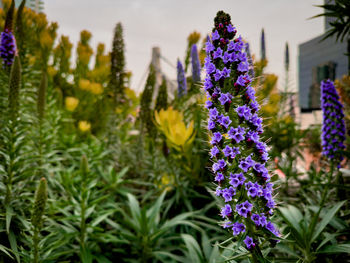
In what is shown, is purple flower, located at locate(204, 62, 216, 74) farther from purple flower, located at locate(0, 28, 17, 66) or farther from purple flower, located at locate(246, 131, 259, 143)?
purple flower, located at locate(0, 28, 17, 66)

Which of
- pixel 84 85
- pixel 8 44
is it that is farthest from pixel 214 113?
pixel 84 85

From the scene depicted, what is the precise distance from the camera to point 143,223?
1.81 m

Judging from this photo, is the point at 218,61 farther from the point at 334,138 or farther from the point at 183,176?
the point at 183,176

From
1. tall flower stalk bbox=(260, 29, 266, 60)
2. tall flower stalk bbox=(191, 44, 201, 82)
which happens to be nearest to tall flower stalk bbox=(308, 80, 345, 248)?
tall flower stalk bbox=(191, 44, 201, 82)

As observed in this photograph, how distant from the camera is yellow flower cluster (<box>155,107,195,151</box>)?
2197 millimetres

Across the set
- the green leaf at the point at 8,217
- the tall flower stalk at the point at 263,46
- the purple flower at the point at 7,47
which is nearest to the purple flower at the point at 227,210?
the green leaf at the point at 8,217

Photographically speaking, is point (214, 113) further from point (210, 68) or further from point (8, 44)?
point (8, 44)

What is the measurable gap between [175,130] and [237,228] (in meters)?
1.35

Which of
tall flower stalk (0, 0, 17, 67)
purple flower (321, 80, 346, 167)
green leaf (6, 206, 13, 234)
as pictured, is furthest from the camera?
purple flower (321, 80, 346, 167)

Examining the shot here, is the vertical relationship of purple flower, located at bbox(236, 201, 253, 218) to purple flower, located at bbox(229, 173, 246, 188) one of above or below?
below

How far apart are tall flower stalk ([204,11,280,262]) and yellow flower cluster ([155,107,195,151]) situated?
125 cm

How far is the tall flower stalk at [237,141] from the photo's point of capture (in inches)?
35.1

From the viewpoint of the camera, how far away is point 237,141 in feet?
2.89

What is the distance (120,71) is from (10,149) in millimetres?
1479
